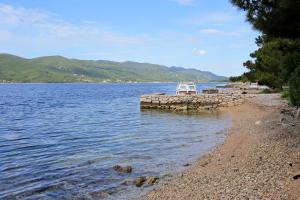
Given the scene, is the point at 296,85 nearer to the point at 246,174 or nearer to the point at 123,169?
the point at 123,169

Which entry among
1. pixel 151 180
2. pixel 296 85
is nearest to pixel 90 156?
pixel 151 180

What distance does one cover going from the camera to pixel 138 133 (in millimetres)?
32625

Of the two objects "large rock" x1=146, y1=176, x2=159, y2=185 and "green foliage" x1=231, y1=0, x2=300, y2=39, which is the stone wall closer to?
"green foliage" x1=231, y1=0, x2=300, y2=39

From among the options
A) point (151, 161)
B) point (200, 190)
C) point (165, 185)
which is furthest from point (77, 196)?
point (151, 161)

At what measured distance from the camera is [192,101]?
184 feet

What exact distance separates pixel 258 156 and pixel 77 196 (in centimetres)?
740

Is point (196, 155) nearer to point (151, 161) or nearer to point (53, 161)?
point (151, 161)

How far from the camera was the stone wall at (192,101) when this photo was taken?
2201 inches

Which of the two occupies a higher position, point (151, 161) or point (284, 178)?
point (284, 178)

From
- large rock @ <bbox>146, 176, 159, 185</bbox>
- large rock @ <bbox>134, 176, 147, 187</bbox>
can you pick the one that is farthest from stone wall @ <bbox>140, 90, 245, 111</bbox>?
large rock @ <bbox>134, 176, 147, 187</bbox>

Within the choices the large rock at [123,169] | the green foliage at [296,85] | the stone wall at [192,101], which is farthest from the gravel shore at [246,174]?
the stone wall at [192,101]

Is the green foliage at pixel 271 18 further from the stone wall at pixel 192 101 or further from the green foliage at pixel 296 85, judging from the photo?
the stone wall at pixel 192 101

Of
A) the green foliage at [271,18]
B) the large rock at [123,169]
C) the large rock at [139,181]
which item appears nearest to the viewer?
the large rock at [139,181]

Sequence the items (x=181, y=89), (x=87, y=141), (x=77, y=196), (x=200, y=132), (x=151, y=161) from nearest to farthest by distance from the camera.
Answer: (x=77, y=196) → (x=151, y=161) → (x=87, y=141) → (x=200, y=132) → (x=181, y=89)
